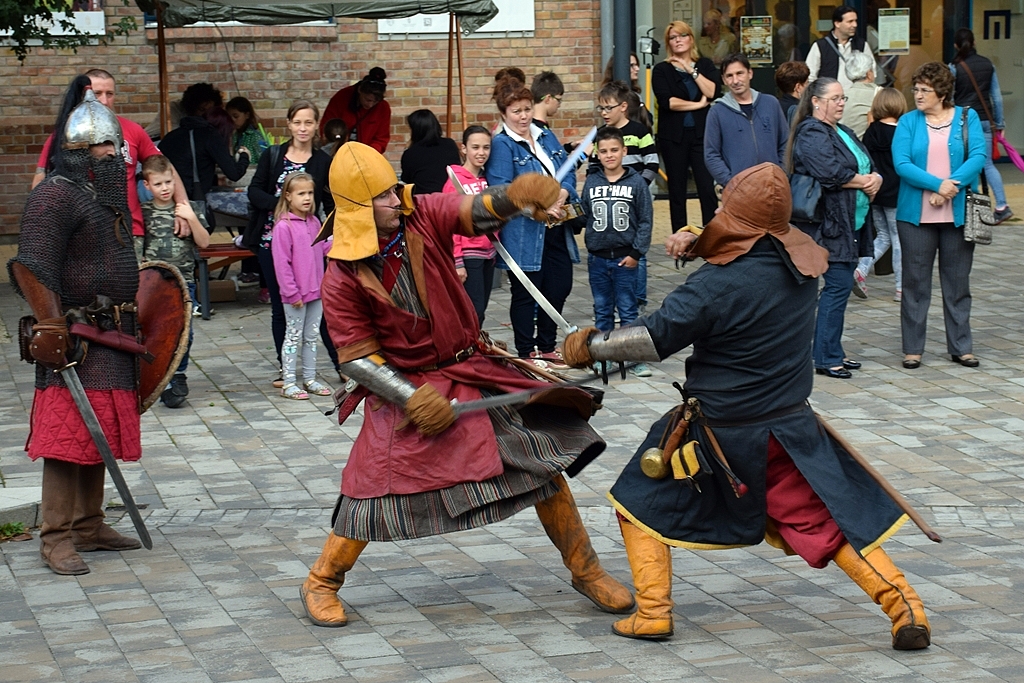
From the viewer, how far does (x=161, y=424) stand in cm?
805

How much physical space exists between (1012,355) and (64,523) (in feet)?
20.3

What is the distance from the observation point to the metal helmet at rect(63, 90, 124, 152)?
5.57 meters

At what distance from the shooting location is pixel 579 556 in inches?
199

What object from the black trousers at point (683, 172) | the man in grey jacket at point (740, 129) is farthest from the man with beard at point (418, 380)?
the black trousers at point (683, 172)

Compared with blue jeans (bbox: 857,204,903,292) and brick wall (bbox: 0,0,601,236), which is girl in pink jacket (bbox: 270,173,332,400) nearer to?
blue jeans (bbox: 857,204,903,292)

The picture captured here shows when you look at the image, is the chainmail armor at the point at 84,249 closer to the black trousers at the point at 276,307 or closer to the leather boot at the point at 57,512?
the leather boot at the point at 57,512

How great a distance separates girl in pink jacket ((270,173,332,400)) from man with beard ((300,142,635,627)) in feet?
11.6

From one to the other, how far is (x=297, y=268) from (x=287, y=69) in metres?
6.94

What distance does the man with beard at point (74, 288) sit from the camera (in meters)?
5.45

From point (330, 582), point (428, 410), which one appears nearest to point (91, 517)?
point (330, 582)

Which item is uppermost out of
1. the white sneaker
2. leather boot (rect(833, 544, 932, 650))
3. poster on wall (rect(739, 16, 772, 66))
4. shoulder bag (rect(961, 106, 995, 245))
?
poster on wall (rect(739, 16, 772, 66))

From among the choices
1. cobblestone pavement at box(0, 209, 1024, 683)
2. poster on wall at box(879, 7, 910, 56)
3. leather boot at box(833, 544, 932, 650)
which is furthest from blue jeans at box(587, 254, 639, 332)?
poster on wall at box(879, 7, 910, 56)

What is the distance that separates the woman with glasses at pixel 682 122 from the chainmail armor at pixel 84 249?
700cm

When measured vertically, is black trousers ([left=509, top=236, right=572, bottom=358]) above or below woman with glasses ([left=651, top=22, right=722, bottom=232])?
below
